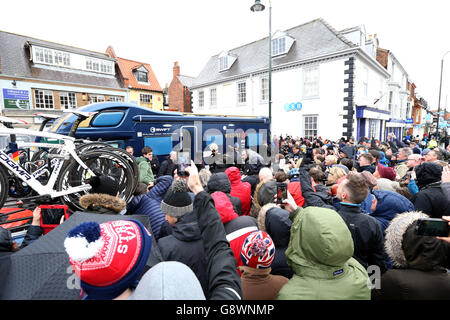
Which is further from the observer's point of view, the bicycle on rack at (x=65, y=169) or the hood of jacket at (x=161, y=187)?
the hood of jacket at (x=161, y=187)

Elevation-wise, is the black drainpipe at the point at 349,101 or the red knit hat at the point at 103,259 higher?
the black drainpipe at the point at 349,101

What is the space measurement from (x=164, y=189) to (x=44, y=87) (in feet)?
74.4

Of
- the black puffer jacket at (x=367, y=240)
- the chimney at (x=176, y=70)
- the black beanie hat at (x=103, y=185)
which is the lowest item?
the black puffer jacket at (x=367, y=240)

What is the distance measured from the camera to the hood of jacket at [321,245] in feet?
4.94

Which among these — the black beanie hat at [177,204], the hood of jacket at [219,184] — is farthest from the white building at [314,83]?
the black beanie hat at [177,204]

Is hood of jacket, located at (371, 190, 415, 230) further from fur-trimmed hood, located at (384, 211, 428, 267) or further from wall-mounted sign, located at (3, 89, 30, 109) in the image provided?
wall-mounted sign, located at (3, 89, 30, 109)

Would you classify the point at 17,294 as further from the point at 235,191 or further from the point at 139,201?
the point at 235,191

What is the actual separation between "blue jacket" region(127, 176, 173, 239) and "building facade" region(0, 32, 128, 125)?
20.4 metres

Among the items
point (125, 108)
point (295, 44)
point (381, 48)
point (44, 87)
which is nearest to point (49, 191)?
point (125, 108)

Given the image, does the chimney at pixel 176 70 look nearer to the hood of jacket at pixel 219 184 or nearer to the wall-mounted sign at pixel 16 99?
the wall-mounted sign at pixel 16 99

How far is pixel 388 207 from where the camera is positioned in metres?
2.83

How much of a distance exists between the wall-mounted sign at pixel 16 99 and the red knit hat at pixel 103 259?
2335cm

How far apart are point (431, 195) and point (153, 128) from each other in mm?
6844

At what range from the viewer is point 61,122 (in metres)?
5.69
